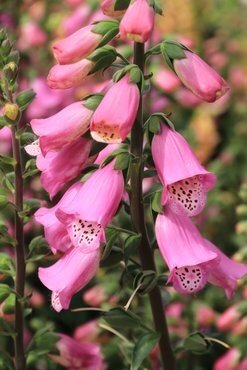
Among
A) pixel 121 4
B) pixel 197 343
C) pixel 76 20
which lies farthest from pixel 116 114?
pixel 76 20

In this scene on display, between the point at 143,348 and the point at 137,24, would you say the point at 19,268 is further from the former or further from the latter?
the point at 137,24

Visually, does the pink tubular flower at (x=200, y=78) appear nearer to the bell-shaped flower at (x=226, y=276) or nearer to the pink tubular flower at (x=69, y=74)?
the pink tubular flower at (x=69, y=74)

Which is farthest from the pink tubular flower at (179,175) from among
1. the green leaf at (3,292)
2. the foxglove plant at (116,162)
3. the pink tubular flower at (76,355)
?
the pink tubular flower at (76,355)

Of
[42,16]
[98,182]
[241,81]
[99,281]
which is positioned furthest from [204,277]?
[241,81]

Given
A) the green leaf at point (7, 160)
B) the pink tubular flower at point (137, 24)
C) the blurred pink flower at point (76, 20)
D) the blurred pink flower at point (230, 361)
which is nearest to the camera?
the pink tubular flower at point (137, 24)

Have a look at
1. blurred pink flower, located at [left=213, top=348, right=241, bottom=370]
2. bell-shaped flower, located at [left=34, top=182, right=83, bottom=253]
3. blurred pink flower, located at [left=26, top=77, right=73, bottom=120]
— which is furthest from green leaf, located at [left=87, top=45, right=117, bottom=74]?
blurred pink flower, located at [left=26, top=77, right=73, bottom=120]

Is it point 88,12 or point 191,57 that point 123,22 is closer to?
point 191,57
